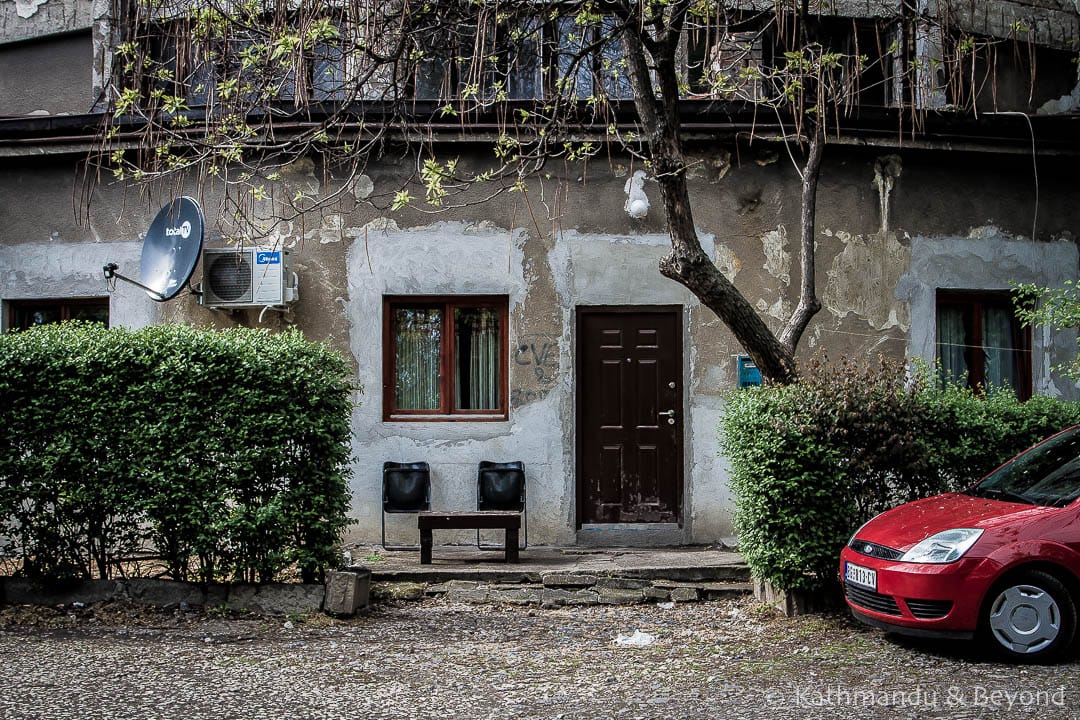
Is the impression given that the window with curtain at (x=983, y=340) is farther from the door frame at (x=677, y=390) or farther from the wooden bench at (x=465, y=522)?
the wooden bench at (x=465, y=522)

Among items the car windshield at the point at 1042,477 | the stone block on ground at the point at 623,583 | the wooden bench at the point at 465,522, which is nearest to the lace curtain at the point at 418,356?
the wooden bench at the point at 465,522

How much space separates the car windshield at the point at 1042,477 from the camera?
6.30m

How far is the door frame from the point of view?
1016 centimetres

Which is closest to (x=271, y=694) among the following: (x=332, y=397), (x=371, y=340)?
(x=332, y=397)

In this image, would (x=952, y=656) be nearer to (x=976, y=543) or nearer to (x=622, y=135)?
(x=976, y=543)

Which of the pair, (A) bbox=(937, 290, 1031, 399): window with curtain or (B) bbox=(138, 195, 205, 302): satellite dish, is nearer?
(B) bbox=(138, 195, 205, 302): satellite dish

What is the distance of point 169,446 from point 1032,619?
19.8ft

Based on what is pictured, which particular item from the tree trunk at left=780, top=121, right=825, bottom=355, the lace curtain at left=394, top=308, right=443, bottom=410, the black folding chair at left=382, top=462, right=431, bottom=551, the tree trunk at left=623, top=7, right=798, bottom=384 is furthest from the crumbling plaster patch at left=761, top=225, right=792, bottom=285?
the black folding chair at left=382, top=462, right=431, bottom=551

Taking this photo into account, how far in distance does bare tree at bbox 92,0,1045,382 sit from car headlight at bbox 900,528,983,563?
2148mm

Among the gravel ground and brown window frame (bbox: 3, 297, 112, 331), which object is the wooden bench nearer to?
the gravel ground

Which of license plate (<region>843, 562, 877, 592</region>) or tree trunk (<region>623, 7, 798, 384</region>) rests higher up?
tree trunk (<region>623, 7, 798, 384</region>)

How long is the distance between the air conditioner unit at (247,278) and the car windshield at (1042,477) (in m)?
6.55

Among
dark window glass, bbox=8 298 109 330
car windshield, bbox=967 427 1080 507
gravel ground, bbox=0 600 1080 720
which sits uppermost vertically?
dark window glass, bbox=8 298 109 330

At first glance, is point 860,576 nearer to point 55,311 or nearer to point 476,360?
point 476,360
